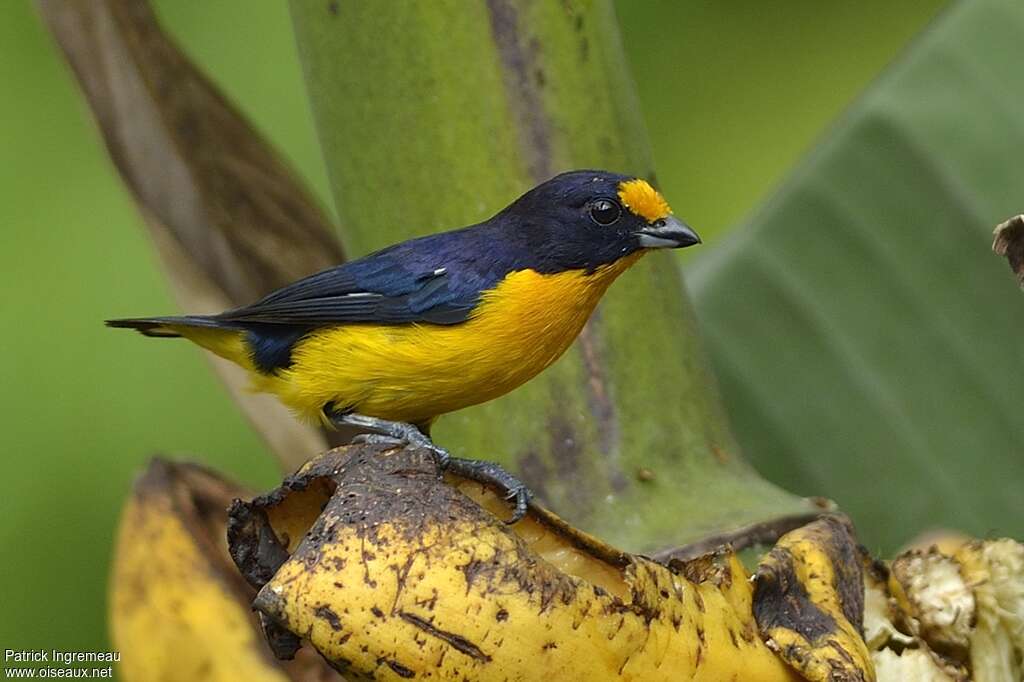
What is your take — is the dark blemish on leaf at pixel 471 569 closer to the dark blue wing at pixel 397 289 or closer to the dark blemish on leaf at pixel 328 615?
the dark blemish on leaf at pixel 328 615

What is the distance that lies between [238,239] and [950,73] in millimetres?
1075

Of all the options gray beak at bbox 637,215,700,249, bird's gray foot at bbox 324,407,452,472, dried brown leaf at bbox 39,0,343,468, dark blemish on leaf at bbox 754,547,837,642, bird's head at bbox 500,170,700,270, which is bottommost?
dark blemish on leaf at bbox 754,547,837,642

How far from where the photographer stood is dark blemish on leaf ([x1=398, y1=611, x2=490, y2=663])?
0.98 metres

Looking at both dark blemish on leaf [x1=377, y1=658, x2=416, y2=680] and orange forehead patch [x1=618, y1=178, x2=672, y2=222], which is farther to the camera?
orange forehead patch [x1=618, y1=178, x2=672, y2=222]

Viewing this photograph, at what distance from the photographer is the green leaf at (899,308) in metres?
2.08

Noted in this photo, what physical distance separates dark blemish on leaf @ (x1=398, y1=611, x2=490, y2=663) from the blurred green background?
150cm

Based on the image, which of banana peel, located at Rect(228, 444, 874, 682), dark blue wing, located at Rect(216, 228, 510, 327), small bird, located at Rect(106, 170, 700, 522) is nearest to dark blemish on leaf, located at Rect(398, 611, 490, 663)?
banana peel, located at Rect(228, 444, 874, 682)

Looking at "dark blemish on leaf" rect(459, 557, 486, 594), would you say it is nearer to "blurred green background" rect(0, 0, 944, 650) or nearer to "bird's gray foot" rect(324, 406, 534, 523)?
"bird's gray foot" rect(324, 406, 534, 523)

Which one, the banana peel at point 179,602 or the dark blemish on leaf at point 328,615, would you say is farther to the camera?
the banana peel at point 179,602

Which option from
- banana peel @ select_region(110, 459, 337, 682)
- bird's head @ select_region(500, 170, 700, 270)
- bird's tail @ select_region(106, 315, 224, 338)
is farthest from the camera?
bird's tail @ select_region(106, 315, 224, 338)

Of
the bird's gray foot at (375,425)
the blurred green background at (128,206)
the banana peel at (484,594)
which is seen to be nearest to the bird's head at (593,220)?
the bird's gray foot at (375,425)

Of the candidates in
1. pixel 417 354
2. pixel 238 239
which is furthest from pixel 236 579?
pixel 238 239

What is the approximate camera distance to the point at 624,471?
1504mm

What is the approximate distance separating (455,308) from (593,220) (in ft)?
0.61
